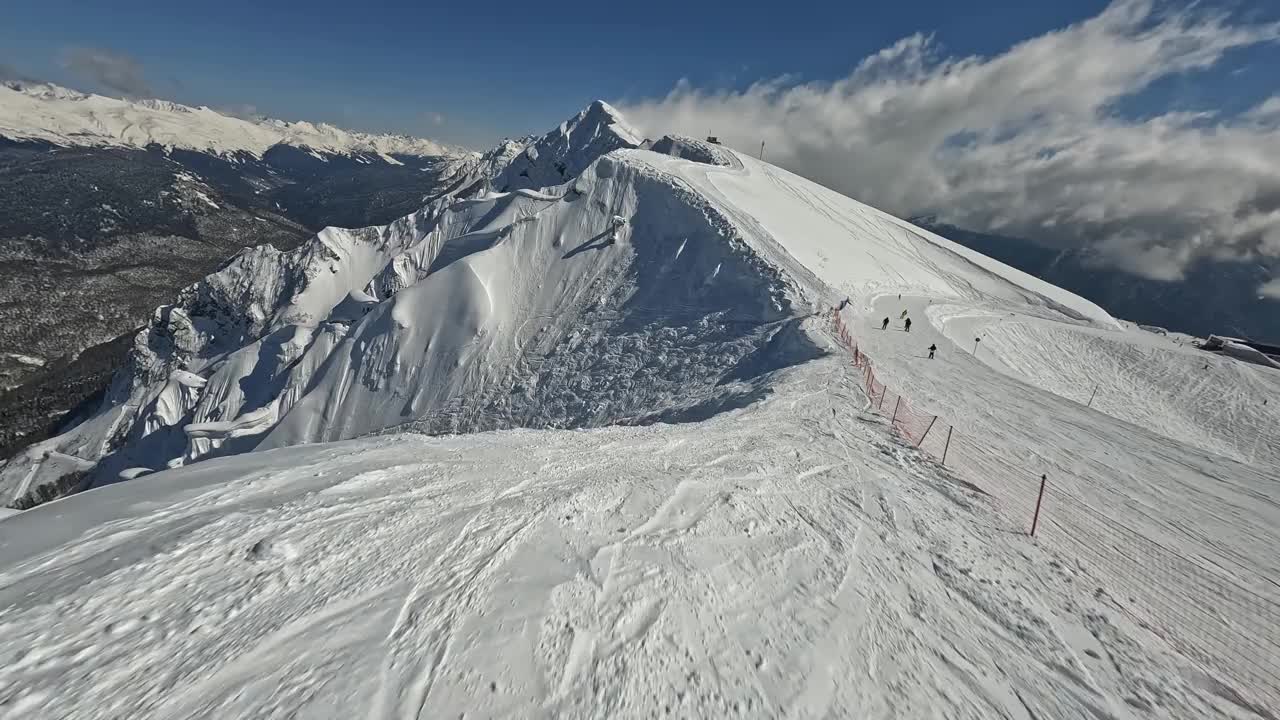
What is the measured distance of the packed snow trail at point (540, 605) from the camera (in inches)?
214

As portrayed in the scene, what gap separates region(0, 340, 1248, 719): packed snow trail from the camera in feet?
17.8

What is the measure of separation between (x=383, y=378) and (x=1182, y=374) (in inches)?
2324

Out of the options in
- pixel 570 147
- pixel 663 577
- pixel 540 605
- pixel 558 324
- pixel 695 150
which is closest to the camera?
pixel 540 605

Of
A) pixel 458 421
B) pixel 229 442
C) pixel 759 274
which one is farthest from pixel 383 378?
pixel 759 274

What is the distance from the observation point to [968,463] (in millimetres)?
13305

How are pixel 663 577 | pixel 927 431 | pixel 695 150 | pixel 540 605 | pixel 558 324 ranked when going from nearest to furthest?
1. pixel 540 605
2. pixel 663 577
3. pixel 927 431
4. pixel 558 324
5. pixel 695 150

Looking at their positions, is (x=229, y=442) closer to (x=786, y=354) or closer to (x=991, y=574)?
(x=786, y=354)

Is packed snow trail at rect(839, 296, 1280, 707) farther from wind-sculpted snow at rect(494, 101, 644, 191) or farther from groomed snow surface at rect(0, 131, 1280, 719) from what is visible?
wind-sculpted snow at rect(494, 101, 644, 191)

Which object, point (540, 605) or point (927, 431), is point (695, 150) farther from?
point (540, 605)

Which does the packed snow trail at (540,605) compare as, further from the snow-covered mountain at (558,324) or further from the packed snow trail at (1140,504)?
the snow-covered mountain at (558,324)

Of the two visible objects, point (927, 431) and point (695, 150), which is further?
point (695, 150)

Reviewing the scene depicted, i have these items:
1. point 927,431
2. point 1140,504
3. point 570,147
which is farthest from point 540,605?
point 570,147

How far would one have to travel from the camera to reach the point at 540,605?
672 centimetres

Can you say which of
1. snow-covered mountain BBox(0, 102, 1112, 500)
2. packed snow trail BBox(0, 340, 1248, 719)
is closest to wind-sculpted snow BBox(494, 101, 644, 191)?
snow-covered mountain BBox(0, 102, 1112, 500)
